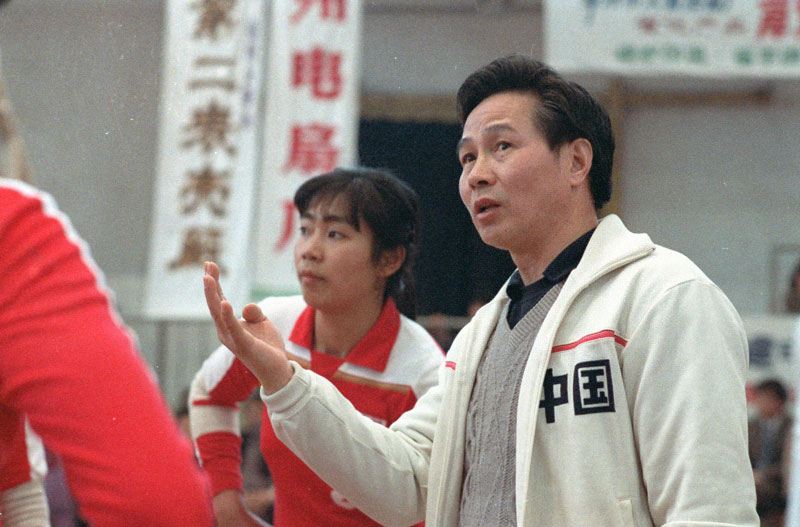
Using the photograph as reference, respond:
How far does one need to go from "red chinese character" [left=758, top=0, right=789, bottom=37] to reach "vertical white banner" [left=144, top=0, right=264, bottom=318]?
208cm

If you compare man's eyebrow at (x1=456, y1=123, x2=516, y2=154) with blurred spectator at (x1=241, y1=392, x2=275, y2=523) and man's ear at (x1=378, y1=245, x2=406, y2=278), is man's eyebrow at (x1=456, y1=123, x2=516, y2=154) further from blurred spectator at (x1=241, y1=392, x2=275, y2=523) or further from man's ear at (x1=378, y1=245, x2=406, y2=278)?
blurred spectator at (x1=241, y1=392, x2=275, y2=523)

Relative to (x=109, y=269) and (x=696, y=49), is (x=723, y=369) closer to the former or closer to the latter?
(x=696, y=49)

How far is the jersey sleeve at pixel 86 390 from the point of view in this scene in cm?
62

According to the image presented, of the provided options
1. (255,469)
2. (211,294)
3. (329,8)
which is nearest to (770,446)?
(255,469)

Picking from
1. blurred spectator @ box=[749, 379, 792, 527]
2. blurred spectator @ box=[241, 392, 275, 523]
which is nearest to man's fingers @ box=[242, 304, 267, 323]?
blurred spectator @ box=[241, 392, 275, 523]

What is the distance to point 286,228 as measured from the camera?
3.60m

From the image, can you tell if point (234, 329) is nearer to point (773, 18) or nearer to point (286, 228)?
point (286, 228)

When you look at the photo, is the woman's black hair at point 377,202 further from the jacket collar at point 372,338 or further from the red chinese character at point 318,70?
the red chinese character at point 318,70

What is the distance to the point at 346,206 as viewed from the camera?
160 cm

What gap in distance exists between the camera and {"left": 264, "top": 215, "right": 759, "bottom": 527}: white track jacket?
1.03m

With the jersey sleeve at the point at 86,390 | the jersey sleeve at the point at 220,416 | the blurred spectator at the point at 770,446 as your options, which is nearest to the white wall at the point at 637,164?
the blurred spectator at the point at 770,446

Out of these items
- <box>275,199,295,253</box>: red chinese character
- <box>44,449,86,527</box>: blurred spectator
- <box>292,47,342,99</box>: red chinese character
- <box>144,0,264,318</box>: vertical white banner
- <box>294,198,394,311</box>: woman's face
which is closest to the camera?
<box>294,198,394,311</box>: woman's face

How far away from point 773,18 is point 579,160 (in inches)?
128

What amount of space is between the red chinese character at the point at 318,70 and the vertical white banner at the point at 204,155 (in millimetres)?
190
